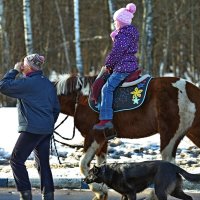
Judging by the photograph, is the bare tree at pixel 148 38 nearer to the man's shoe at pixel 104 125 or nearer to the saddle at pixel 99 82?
the saddle at pixel 99 82

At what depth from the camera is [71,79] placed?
9.55 meters

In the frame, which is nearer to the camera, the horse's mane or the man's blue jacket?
the man's blue jacket

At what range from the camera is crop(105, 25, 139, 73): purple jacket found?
8.95m

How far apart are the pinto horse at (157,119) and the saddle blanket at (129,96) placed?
2.6 inches

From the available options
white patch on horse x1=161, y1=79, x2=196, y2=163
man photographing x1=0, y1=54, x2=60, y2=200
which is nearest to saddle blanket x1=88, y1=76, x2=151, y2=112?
white patch on horse x1=161, y1=79, x2=196, y2=163

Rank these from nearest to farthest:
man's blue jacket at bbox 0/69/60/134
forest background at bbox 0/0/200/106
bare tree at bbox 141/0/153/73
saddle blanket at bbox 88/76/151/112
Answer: man's blue jacket at bbox 0/69/60/134
saddle blanket at bbox 88/76/151/112
bare tree at bbox 141/0/153/73
forest background at bbox 0/0/200/106

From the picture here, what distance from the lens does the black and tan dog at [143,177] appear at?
7.54 m

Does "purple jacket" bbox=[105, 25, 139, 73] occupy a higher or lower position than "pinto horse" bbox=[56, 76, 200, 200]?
higher

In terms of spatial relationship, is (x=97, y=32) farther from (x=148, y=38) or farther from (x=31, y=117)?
(x=31, y=117)

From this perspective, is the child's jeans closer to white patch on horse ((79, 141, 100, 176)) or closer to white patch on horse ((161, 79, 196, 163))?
white patch on horse ((79, 141, 100, 176))

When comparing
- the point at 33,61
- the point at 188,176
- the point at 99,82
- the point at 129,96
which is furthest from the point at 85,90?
the point at 188,176

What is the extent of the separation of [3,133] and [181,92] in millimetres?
6093

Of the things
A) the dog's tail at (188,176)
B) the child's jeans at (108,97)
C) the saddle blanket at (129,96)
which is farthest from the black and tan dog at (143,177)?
the saddle blanket at (129,96)

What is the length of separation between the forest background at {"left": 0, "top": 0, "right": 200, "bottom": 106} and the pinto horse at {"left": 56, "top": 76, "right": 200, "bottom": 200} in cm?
1117
